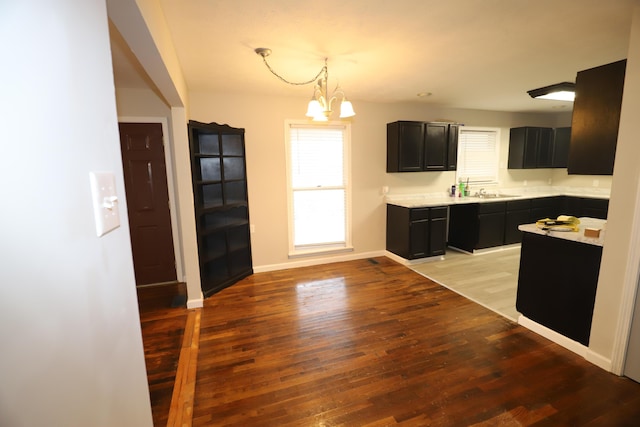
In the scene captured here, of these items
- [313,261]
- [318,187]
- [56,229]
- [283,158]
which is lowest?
[313,261]

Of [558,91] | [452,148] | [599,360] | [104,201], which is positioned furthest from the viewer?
[452,148]

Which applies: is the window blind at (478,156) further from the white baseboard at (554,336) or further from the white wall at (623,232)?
the white wall at (623,232)

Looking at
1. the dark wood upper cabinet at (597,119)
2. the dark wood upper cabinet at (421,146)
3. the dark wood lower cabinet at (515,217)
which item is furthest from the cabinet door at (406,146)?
the dark wood upper cabinet at (597,119)

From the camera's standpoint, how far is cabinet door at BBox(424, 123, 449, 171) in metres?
4.47

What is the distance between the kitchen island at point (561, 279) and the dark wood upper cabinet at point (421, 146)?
6.84 ft

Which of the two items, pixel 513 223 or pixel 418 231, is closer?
pixel 418 231

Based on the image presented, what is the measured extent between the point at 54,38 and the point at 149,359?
97.7 inches

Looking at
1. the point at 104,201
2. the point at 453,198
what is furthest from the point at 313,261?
the point at 104,201

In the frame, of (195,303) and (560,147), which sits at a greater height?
(560,147)

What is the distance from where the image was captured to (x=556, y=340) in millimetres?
2402

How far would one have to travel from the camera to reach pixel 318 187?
4305 millimetres

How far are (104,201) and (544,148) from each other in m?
6.74

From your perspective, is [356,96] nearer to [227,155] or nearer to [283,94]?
[283,94]

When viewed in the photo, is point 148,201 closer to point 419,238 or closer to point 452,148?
point 419,238
